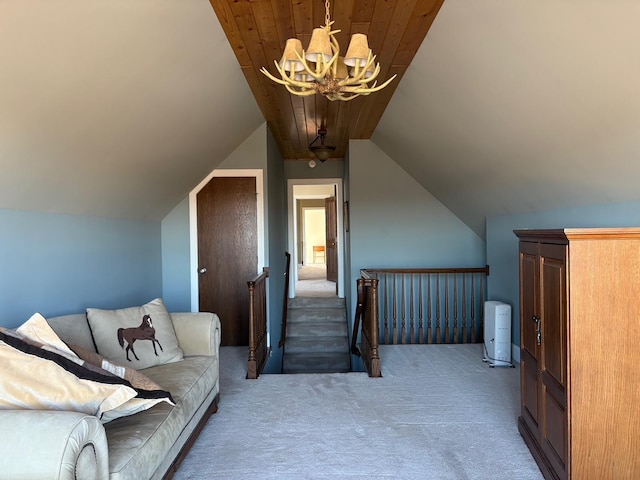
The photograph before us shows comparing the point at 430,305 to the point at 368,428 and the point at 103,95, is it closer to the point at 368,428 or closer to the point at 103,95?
the point at 368,428

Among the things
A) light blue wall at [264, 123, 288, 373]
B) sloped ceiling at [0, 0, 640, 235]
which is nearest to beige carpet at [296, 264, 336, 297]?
A: light blue wall at [264, 123, 288, 373]

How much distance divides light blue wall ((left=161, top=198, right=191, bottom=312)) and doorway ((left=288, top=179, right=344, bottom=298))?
227cm

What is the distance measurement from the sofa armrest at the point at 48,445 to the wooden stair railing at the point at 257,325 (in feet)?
7.33

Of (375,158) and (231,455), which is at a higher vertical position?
(375,158)

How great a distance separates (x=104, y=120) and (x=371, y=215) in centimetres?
373

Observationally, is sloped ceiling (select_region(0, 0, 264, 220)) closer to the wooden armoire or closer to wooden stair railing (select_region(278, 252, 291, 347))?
the wooden armoire

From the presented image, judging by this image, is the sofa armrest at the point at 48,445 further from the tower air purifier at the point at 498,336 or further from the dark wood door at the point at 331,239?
the dark wood door at the point at 331,239

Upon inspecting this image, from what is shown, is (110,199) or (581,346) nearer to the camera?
(581,346)

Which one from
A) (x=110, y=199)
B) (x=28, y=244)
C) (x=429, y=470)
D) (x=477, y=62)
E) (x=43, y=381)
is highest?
(x=477, y=62)

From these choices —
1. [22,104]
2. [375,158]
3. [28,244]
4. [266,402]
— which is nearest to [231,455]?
[266,402]

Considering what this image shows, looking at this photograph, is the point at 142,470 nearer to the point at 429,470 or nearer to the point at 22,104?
the point at 429,470

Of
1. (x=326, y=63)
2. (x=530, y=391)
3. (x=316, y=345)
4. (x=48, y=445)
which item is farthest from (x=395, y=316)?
(x=48, y=445)

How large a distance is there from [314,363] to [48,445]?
4722 mm

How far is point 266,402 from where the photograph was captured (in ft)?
10.2
